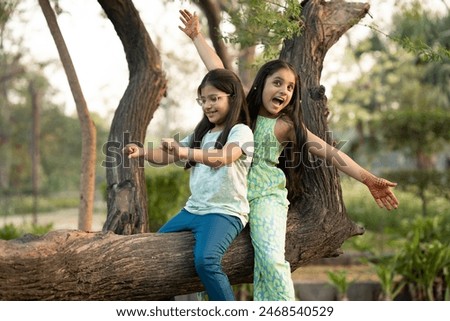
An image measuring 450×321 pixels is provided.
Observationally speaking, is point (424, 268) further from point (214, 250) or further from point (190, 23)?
point (214, 250)

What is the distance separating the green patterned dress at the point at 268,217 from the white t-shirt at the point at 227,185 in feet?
0.28

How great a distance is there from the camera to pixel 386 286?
6320 mm

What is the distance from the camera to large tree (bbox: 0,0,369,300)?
10.9ft

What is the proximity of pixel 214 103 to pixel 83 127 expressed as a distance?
83.1 inches

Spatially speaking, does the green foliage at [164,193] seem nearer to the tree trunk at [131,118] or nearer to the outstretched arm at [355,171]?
the tree trunk at [131,118]

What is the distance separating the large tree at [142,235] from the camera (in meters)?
3.31

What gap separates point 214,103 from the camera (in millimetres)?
3506

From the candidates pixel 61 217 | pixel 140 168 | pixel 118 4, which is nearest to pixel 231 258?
pixel 140 168

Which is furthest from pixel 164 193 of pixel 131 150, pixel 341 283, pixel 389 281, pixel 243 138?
pixel 131 150

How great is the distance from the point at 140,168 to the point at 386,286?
8.58ft

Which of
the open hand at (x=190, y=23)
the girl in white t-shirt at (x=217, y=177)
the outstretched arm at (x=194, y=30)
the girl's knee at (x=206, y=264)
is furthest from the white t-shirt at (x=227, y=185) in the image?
the open hand at (x=190, y=23)

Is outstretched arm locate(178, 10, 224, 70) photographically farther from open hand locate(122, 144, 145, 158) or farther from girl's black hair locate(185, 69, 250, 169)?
open hand locate(122, 144, 145, 158)

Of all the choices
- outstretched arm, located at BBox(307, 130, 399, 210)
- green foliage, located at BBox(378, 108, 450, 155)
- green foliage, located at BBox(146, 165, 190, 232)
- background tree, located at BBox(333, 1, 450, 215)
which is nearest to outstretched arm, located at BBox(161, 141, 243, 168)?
outstretched arm, located at BBox(307, 130, 399, 210)

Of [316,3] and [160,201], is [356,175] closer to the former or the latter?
[316,3]
